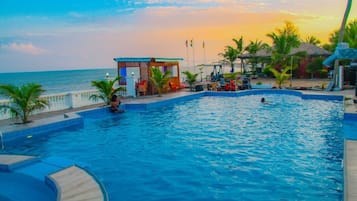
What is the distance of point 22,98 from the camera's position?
10.3 m

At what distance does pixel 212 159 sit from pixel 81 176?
2.93 meters

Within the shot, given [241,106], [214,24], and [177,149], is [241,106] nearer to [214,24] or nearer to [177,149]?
[177,149]

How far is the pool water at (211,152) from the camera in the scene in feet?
18.0

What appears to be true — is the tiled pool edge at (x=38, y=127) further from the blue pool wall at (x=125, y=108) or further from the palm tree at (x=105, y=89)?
the palm tree at (x=105, y=89)

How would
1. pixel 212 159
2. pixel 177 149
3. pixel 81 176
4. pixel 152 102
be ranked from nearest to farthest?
pixel 81 176 → pixel 212 159 → pixel 177 149 → pixel 152 102

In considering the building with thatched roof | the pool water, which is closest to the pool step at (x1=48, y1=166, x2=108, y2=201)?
the pool water

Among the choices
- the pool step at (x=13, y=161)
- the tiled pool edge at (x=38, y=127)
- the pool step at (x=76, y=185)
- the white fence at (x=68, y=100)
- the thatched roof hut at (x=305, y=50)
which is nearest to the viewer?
the pool step at (x=76, y=185)

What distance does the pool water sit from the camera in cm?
550

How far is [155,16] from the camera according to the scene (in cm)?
2488

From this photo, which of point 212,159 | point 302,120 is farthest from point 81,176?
point 302,120

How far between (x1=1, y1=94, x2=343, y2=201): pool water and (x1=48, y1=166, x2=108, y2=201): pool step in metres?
0.43

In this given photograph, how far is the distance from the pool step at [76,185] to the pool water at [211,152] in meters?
0.43

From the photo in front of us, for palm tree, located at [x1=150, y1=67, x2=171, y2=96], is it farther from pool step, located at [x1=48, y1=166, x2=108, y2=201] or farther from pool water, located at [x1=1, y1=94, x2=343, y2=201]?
pool step, located at [x1=48, y1=166, x2=108, y2=201]

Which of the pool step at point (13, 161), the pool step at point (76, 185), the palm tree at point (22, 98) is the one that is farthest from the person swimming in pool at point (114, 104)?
the pool step at point (76, 185)
